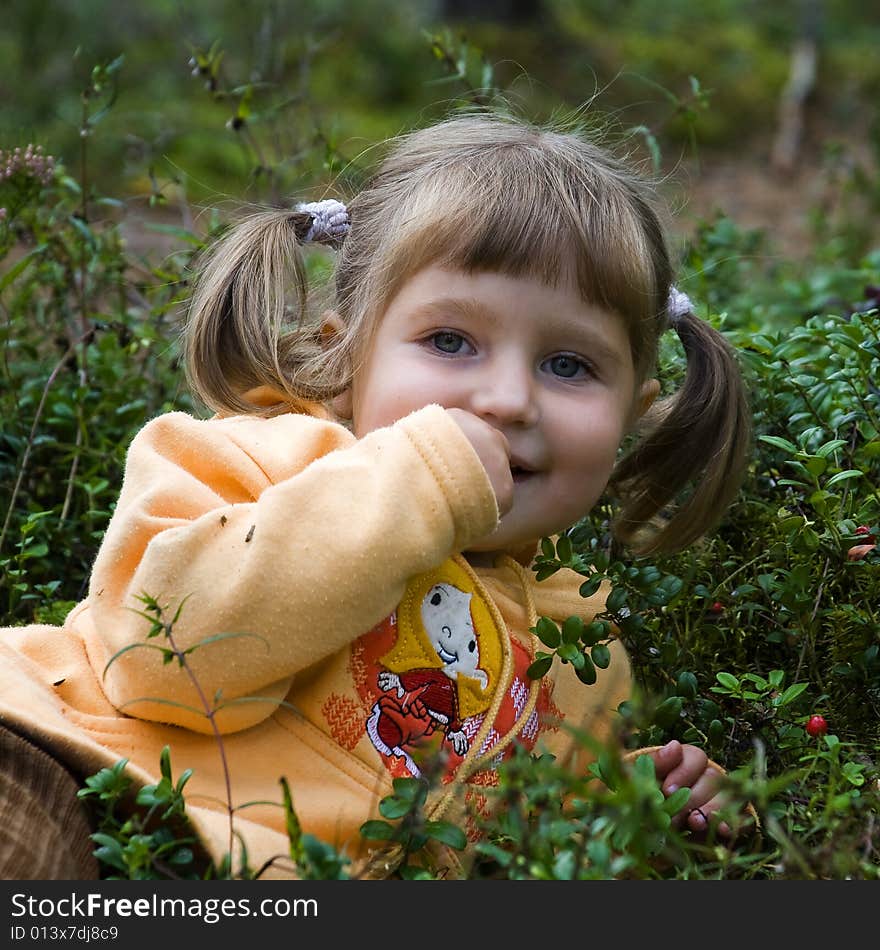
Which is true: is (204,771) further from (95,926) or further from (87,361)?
(87,361)

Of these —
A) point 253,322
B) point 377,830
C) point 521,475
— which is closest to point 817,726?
point 521,475

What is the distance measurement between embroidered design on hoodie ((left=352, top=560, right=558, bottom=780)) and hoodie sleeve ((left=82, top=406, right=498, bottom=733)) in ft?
0.54

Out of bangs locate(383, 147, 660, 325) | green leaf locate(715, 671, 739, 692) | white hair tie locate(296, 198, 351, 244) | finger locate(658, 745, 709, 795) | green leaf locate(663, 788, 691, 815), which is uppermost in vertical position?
→ bangs locate(383, 147, 660, 325)

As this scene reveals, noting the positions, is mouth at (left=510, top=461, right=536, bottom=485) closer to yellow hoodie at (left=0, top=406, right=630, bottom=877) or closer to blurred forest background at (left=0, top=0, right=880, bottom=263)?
yellow hoodie at (left=0, top=406, right=630, bottom=877)

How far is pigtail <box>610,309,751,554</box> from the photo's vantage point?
9.75 feet

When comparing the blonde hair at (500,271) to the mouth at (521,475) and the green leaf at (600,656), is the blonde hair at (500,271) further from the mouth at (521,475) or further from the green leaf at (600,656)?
the green leaf at (600,656)

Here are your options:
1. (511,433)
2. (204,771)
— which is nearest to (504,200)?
(511,433)

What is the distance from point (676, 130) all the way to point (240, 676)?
1078 centimetres

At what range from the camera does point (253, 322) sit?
2.78 meters

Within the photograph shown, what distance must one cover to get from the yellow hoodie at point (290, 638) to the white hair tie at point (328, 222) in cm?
54

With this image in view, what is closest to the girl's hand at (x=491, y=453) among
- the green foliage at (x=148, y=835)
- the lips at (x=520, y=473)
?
the lips at (x=520, y=473)

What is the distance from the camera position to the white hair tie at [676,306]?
297cm

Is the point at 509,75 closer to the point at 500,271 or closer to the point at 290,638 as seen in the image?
the point at 500,271

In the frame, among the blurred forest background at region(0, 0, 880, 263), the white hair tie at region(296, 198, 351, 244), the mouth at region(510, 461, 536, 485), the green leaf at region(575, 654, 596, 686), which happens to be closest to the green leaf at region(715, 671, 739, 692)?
the green leaf at region(575, 654, 596, 686)
